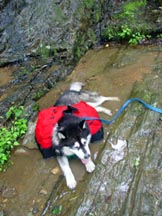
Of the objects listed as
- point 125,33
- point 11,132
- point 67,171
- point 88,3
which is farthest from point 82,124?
point 88,3

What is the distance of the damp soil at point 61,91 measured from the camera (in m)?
4.53

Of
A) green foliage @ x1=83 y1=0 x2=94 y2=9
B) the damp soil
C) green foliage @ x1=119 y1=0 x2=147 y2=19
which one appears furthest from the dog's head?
green foliage @ x1=119 y1=0 x2=147 y2=19

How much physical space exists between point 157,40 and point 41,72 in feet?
9.57

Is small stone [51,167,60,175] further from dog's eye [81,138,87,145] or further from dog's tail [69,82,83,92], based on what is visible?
dog's tail [69,82,83,92]

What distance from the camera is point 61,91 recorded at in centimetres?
659

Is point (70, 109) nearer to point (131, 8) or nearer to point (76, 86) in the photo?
point (76, 86)

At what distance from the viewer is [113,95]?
240 inches

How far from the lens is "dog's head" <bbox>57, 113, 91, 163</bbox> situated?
4.33 meters

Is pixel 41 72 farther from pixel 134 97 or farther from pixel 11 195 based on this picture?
pixel 11 195

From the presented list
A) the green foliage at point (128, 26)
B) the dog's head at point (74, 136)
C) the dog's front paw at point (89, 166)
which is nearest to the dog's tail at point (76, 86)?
the dog's head at point (74, 136)

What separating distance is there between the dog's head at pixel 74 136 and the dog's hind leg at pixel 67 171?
0.31m

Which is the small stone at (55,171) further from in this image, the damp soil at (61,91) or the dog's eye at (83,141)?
the dog's eye at (83,141)

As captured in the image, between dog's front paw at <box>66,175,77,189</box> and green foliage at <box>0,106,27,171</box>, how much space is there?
1184 millimetres

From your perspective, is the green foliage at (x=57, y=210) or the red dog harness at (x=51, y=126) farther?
the red dog harness at (x=51, y=126)
